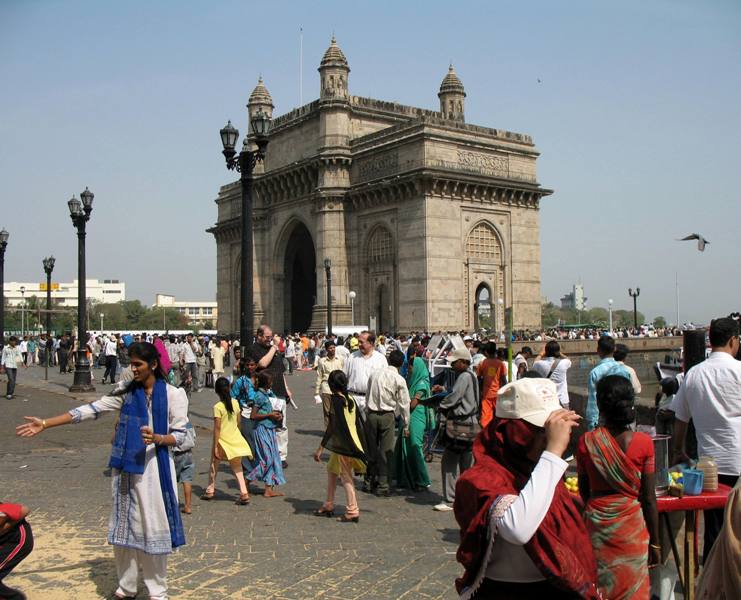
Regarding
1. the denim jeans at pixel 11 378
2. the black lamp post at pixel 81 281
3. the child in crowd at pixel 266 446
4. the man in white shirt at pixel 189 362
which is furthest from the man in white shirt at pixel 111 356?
the child in crowd at pixel 266 446

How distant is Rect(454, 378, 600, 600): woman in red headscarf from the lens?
2818 millimetres

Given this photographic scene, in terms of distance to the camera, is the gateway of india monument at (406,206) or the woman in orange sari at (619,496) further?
the gateway of india monument at (406,206)

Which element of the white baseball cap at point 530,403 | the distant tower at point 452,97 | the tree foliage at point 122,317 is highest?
the distant tower at point 452,97

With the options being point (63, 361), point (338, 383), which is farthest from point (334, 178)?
point (338, 383)

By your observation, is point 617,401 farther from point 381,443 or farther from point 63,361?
point 63,361

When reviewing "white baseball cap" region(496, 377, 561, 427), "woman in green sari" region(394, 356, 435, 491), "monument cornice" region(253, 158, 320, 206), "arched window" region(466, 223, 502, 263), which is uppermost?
"monument cornice" region(253, 158, 320, 206)

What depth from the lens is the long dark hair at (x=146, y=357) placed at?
212 inches

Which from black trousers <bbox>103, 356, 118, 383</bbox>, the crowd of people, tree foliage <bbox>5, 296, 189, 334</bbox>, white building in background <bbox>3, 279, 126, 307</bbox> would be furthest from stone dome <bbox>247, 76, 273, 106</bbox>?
white building in background <bbox>3, 279, 126, 307</bbox>

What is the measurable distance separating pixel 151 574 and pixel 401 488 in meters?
4.74

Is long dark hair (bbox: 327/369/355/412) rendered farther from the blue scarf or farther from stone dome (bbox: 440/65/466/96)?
stone dome (bbox: 440/65/466/96)

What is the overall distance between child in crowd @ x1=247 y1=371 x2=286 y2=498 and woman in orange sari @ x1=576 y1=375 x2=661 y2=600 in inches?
211

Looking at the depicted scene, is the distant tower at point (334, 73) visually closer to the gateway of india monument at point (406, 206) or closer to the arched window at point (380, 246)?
the gateway of india monument at point (406, 206)

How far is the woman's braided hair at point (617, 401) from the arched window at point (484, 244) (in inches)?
1431

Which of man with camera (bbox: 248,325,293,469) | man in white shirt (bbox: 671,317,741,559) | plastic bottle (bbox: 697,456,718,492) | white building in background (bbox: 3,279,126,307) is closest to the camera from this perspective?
plastic bottle (bbox: 697,456,718,492)
